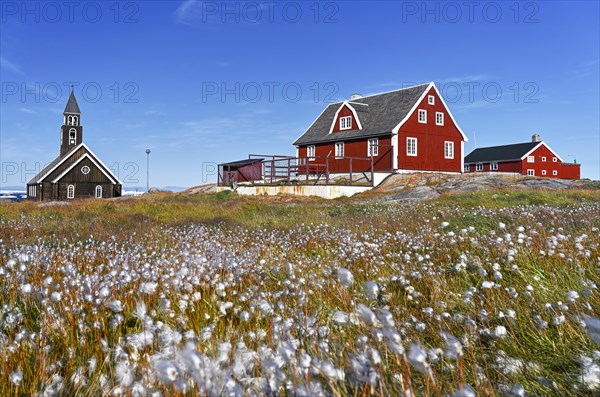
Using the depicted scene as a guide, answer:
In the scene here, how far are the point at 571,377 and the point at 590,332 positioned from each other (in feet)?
2.92

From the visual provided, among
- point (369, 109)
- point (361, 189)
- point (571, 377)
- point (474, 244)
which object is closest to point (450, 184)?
point (361, 189)

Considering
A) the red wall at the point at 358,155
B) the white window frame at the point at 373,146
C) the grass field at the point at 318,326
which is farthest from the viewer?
the white window frame at the point at 373,146

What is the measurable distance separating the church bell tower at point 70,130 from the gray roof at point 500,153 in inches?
2443

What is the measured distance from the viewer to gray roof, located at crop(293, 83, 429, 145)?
130ft

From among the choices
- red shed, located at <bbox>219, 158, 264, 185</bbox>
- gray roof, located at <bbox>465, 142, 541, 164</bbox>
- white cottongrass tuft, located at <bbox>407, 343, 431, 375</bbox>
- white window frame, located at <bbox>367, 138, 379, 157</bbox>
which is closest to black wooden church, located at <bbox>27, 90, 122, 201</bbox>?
red shed, located at <bbox>219, 158, 264, 185</bbox>

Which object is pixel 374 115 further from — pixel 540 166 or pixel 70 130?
pixel 70 130

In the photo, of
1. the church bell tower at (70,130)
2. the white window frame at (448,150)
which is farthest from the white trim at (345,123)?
the church bell tower at (70,130)

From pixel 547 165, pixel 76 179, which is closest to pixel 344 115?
pixel 76 179

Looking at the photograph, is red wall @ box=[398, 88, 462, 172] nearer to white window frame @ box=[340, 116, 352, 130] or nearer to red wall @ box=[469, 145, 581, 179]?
white window frame @ box=[340, 116, 352, 130]

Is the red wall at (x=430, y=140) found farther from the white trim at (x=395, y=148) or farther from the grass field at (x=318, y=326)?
the grass field at (x=318, y=326)

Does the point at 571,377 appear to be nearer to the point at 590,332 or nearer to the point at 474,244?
the point at 590,332

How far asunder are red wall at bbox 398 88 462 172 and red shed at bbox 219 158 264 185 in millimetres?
13572

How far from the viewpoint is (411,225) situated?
10273mm

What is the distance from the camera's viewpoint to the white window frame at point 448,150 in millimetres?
42094
